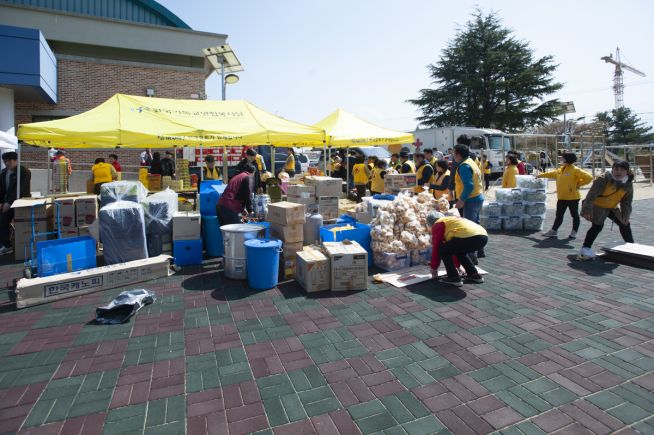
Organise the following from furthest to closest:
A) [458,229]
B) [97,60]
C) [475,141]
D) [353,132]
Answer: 1. [475,141]
2. [97,60]
3. [353,132]
4. [458,229]

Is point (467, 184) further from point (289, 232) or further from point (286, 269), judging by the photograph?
point (286, 269)

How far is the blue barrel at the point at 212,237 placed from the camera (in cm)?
761

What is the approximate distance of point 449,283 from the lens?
5.88 metres

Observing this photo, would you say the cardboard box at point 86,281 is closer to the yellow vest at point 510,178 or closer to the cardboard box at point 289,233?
A: the cardboard box at point 289,233

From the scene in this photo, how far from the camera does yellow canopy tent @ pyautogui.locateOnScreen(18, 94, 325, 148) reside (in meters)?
7.84

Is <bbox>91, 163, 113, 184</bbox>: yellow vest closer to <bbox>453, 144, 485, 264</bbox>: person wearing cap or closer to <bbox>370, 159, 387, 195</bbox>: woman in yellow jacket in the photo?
<bbox>370, 159, 387, 195</bbox>: woman in yellow jacket

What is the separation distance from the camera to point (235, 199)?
7.11 meters

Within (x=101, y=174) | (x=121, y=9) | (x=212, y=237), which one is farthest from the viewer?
(x=121, y=9)

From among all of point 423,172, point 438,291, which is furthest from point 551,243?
point 438,291

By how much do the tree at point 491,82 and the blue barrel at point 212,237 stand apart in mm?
35938

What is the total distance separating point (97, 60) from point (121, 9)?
6.19m

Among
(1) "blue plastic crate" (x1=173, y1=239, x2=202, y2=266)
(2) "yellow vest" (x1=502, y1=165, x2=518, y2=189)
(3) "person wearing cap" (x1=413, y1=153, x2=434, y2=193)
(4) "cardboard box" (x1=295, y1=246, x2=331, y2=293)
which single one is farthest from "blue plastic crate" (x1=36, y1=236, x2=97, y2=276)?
(2) "yellow vest" (x1=502, y1=165, x2=518, y2=189)

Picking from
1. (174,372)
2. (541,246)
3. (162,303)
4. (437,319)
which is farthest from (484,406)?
(541,246)

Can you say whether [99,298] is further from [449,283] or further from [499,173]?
[499,173]
